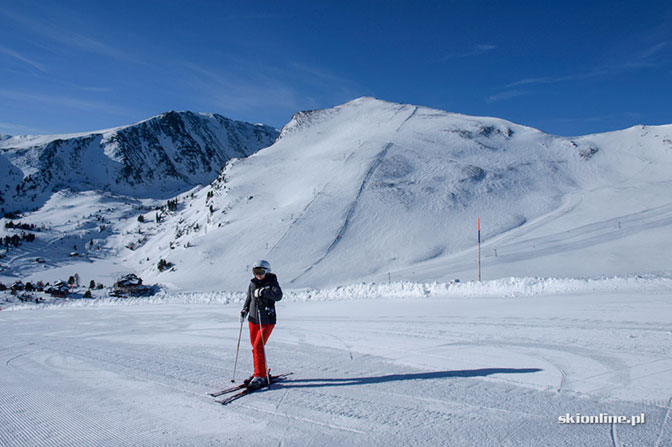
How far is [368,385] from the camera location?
6129mm

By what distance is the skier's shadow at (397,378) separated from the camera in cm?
628

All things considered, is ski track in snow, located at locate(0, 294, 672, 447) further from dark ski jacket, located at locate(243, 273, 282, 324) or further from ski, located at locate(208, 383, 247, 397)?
dark ski jacket, located at locate(243, 273, 282, 324)

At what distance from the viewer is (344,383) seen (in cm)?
631

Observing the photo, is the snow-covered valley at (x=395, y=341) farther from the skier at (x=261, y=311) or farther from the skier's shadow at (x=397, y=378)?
the skier at (x=261, y=311)

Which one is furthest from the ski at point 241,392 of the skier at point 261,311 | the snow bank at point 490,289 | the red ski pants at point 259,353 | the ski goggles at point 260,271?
the snow bank at point 490,289

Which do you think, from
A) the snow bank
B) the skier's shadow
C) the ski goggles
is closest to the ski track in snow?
the skier's shadow

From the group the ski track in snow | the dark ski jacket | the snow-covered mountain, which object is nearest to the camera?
the ski track in snow

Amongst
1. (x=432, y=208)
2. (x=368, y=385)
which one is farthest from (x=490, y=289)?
(x=432, y=208)

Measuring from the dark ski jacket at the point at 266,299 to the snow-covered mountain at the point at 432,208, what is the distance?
27484 mm

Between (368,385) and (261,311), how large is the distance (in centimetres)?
205

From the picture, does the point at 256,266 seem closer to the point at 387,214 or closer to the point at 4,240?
the point at 387,214

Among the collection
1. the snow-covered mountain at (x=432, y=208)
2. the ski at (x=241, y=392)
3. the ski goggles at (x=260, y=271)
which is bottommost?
the ski at (x=241, y=392)

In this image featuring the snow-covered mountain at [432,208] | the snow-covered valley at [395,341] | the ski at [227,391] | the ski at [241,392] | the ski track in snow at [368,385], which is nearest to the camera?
the ski track in snow at [368,385]

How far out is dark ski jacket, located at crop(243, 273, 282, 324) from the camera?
638cm
